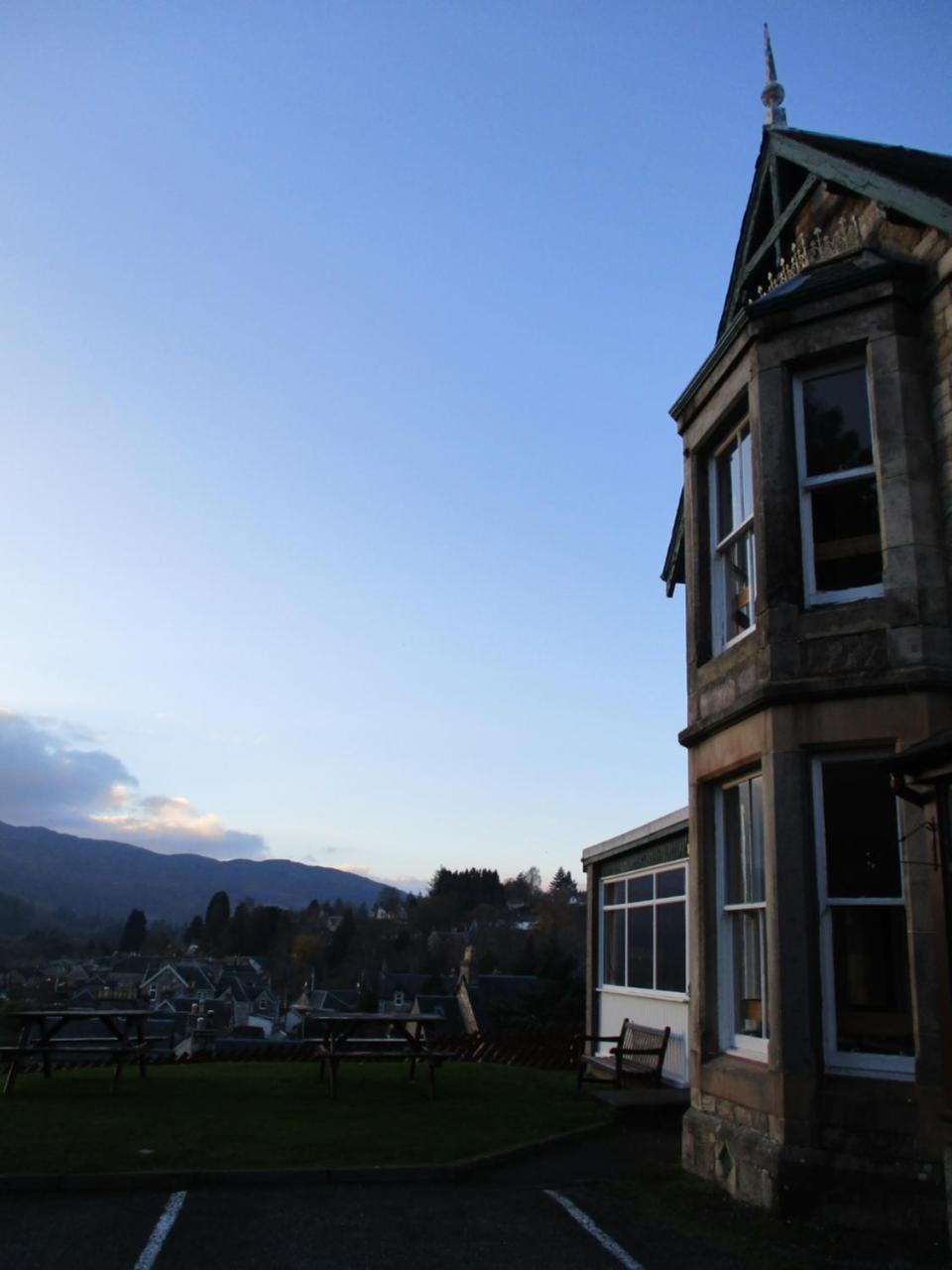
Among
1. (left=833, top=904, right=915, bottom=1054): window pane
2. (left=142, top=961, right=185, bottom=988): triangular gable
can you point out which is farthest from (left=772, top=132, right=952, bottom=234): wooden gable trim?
(left=142, top=961, right=185, bottom=988): triangular gable

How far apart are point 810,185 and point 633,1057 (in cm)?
1117

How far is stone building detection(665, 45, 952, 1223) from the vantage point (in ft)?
24.2

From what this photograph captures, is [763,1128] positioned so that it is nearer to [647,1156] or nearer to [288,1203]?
[647,1156]

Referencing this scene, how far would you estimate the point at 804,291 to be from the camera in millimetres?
8914

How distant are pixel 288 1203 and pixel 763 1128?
353 centimetres

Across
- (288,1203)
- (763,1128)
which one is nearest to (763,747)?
(763,1128)

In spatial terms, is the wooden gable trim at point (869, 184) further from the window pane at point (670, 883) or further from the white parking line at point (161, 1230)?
the white parking line at point (161, 1230)

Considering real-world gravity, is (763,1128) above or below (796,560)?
below

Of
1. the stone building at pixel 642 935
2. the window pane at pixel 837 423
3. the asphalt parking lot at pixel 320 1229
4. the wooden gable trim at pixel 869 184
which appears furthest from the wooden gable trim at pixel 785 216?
the asphalt parking lot at pixel 320 1229

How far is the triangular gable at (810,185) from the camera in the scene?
8664 mm

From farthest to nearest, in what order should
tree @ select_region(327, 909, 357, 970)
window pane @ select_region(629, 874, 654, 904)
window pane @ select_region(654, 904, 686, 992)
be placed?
1. tree @ select_region(327, 909, 357, 970)
2. window pane @ select_region(629, 874, 654, 904)
3. window pane @ select_region(654, 904, 686, 992)

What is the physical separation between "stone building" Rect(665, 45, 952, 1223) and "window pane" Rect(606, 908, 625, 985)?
8090mm

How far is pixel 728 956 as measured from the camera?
9195mm

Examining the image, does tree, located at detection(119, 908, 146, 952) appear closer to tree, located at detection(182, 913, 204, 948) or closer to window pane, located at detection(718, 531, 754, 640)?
tree, located at detection(182, 913, 204, 948)
